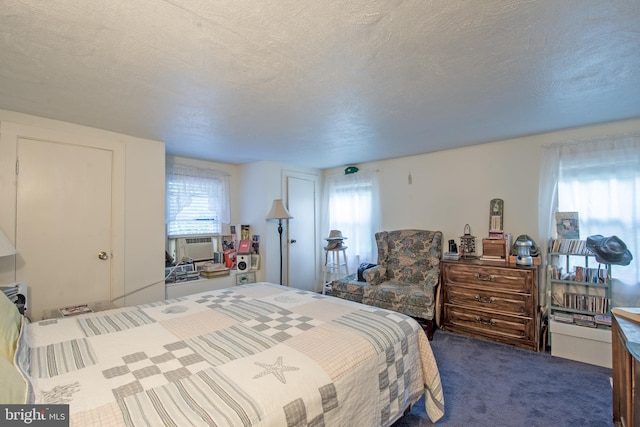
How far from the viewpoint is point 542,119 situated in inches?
106

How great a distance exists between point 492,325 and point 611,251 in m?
1.27

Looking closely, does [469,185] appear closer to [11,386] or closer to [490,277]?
[490,277]

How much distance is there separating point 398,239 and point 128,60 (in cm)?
360

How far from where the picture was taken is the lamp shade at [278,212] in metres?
4.17

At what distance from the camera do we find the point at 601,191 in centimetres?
285

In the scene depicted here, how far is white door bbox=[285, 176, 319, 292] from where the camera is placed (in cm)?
468

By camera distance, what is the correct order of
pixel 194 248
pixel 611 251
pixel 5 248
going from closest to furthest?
pixel 5 248
pixel 611 251
pixel 194 248

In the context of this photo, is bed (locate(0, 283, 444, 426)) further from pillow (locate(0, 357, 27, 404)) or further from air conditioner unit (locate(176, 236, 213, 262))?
air conditioner unit (locate(176, 236, 213, 262))

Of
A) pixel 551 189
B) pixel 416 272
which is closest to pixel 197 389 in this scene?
pixel 416 272

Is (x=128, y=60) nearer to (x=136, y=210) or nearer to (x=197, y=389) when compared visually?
(x=197, y=389)

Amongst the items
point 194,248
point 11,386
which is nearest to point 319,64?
point 11,386

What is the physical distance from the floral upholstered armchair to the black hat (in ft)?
4.79

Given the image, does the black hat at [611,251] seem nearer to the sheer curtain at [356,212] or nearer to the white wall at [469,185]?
the white wall at [469,185]

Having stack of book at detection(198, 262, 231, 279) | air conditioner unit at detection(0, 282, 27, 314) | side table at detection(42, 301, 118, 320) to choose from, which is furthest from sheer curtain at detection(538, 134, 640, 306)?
air conditioner unit at detection(0, 282, 27, 314)
